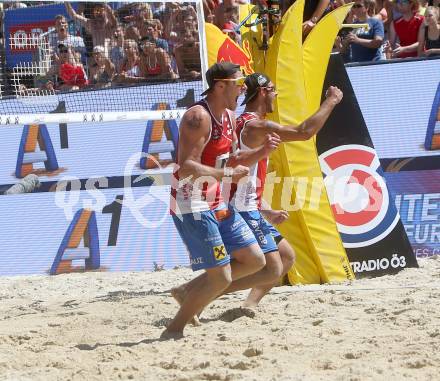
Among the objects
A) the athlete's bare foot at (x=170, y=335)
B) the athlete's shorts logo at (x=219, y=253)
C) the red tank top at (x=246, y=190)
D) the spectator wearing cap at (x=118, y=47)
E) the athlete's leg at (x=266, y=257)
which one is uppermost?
the spectator wearing cap at (x=118, y=47)

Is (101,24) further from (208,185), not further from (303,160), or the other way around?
(208,185)

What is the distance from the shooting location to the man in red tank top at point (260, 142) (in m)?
6.57

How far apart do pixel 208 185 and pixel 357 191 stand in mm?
3087

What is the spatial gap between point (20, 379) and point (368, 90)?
5.75 metres

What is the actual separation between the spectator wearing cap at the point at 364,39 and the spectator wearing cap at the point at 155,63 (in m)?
2.42

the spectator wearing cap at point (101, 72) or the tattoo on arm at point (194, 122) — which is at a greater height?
the tattoo on arm at point (194, 122)

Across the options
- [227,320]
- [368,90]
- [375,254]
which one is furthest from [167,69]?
[227,320]

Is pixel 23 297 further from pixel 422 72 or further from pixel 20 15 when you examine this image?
pixel 422 72

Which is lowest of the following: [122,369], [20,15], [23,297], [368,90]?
[23,297]

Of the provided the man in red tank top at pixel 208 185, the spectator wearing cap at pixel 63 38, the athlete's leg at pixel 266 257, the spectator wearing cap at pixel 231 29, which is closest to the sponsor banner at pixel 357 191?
the spectator wearing cap at pixel 231 29

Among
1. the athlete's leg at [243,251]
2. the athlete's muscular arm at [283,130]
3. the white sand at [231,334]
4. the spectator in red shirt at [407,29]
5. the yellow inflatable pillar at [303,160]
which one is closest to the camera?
the white sand at [231,334]

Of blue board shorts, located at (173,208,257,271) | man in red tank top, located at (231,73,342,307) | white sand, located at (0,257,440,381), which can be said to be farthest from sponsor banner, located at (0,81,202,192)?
blue board shorts, located at (173,208,257,271)

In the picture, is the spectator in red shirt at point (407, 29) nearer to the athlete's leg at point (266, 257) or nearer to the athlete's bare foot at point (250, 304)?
the athlete's leg at point (266, 257)

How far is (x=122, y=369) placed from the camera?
5059 mm
